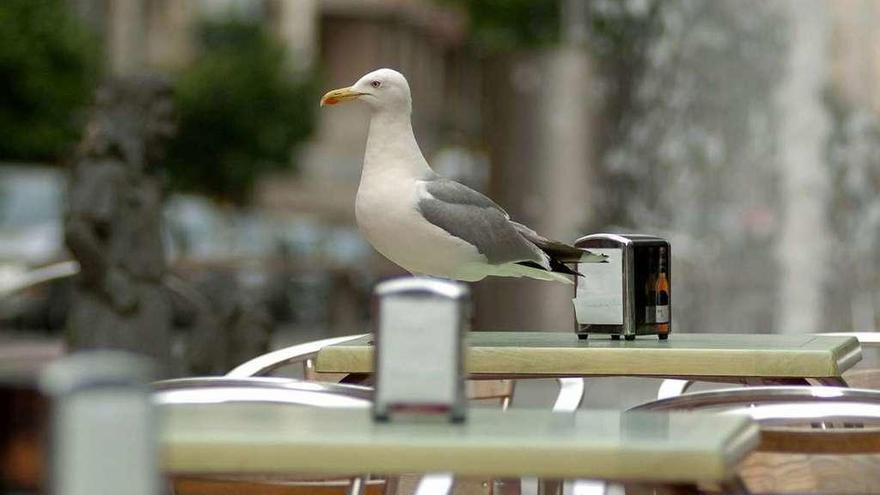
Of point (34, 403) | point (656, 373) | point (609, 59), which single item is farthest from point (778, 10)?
point (34, 403)

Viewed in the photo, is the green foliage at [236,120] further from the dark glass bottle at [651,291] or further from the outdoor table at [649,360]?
the outdoor table at [649,360]

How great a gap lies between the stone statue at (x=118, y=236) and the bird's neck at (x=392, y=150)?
4.82 m

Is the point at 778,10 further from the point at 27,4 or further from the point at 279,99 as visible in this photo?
the point at 279,99

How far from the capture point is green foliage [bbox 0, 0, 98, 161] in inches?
1268

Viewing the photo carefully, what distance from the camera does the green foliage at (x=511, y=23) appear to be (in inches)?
725

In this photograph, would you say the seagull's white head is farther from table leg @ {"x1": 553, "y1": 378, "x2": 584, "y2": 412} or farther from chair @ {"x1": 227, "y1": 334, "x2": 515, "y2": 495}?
table leg @ {"x1": 553, "y1": 378, "x2": 584, "y2": 412}

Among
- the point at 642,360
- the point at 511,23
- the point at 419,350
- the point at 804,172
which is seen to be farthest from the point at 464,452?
the point at 511,23

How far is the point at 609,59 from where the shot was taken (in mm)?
15656

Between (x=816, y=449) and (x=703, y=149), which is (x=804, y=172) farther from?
(x=816, y=449)

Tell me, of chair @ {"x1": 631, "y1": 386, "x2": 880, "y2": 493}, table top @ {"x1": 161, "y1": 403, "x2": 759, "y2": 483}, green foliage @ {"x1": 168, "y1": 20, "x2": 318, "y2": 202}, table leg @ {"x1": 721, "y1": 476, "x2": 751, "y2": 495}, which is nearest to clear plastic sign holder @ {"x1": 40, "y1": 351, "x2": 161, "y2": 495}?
table top @ {"x1": 161, "y1": 403, "x2": 759, "y2": 483}

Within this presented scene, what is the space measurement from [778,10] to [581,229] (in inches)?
92.3

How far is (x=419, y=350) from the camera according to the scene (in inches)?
99.5

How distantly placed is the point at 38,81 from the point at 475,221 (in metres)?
29.6

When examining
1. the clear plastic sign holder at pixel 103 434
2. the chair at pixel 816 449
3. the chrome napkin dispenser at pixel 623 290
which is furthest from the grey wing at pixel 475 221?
the clear plastic sign holder at pixel 103 434
